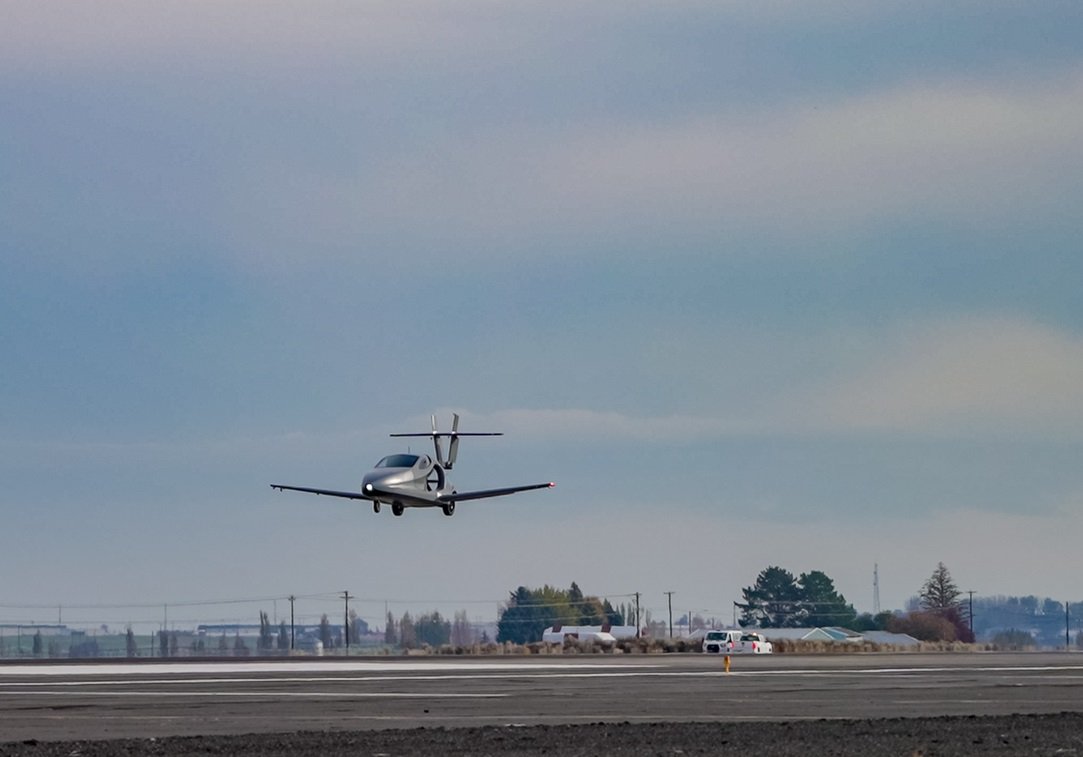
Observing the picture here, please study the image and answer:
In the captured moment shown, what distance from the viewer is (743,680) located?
52875mm

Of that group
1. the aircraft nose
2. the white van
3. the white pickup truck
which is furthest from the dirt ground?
the white pickup truck

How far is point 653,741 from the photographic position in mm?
28547

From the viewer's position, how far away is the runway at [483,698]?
34.1m

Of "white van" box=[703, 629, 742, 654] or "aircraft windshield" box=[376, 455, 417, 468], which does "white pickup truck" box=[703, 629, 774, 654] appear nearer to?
"white van" box=[703, 629, 742, 654]

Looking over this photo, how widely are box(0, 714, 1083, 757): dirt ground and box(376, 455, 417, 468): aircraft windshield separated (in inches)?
2439

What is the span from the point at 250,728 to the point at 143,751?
198 inches

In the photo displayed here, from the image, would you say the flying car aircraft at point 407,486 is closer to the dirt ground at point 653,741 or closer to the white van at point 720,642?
the white van at point 720,642

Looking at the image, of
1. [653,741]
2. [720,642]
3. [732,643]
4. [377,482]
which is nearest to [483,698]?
[653,741]

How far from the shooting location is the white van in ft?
378

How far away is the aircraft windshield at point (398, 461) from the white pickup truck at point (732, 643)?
29.5 metres

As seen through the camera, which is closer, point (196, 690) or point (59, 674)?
point (196, 690)

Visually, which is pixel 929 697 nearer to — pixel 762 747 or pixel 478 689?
pixel 478 689

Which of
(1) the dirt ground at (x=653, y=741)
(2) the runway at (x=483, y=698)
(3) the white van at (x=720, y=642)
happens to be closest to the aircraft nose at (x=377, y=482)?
(2) the runway at (x=483, y=698)

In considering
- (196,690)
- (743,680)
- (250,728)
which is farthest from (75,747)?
(743,680)
